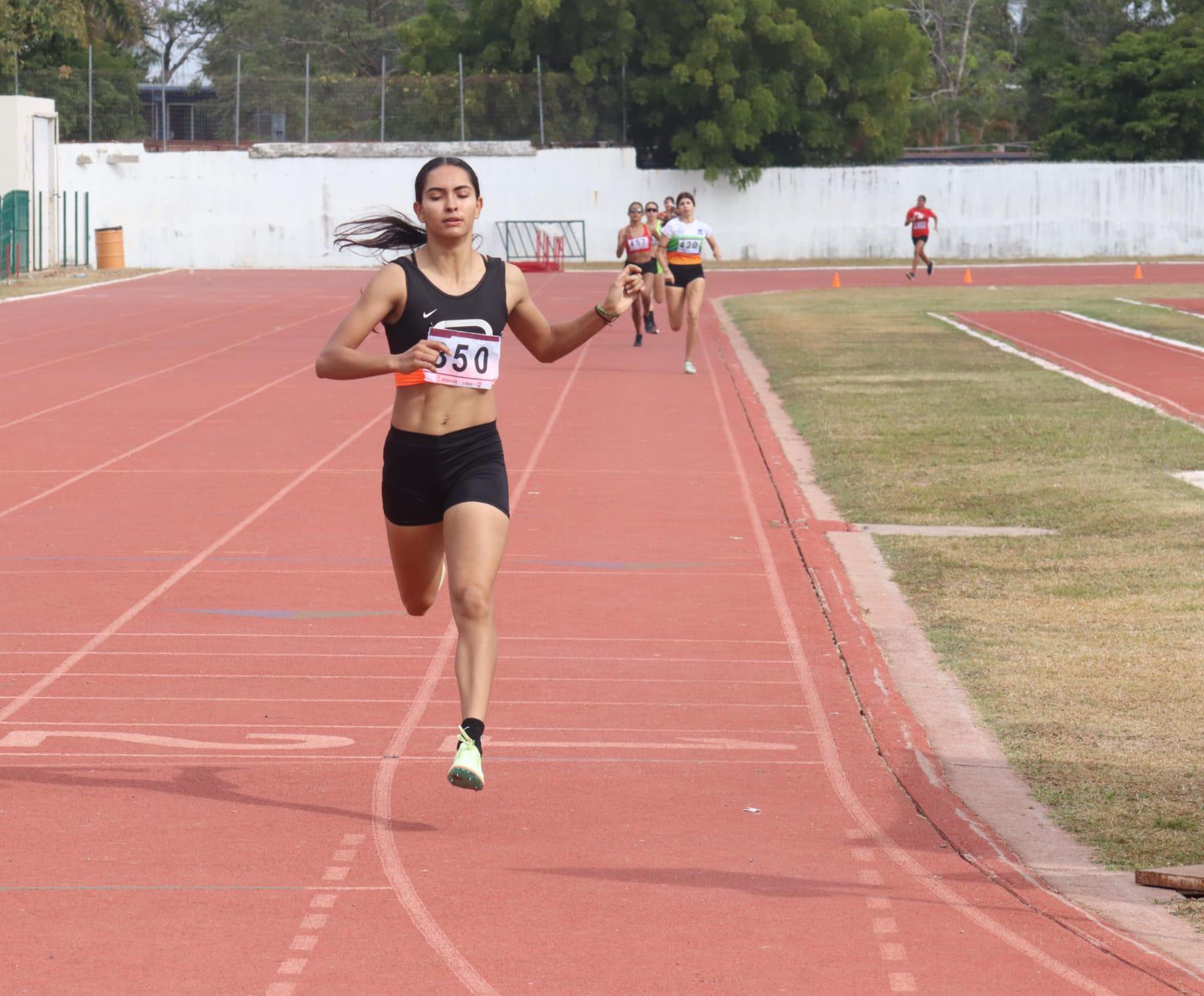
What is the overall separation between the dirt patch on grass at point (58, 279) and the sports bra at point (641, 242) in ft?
49.6

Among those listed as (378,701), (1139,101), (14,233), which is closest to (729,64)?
(1139,101)

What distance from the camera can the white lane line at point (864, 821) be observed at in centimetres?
450

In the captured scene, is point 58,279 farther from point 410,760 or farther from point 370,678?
point 410,760

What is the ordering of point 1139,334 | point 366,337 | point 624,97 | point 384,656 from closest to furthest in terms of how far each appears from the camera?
point 366,337, point 384,656, point 1139,334, point 624,97

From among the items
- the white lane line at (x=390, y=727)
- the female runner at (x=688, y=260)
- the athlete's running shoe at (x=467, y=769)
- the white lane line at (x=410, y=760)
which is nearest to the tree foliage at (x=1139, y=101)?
the female runner at (x=688, y=260)

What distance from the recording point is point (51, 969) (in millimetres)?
4344

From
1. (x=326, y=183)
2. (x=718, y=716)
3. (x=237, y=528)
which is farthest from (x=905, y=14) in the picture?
(x=718, y=716)

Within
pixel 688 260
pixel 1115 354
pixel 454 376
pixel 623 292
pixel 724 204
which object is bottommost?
pixel 1115 354

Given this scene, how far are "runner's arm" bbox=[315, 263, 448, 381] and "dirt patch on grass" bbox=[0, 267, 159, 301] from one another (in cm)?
2951

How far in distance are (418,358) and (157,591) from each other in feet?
13.7

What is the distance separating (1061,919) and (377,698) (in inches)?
127

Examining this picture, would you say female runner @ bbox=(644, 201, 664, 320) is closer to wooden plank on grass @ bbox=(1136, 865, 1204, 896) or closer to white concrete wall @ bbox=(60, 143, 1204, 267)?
wooden plank on grass @ bbox=(1136, 865, 1204, 896)

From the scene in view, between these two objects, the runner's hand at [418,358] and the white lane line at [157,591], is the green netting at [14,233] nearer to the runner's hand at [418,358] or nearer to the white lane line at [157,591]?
the white lane line at [157,591]

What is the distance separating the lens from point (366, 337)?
227 inches
